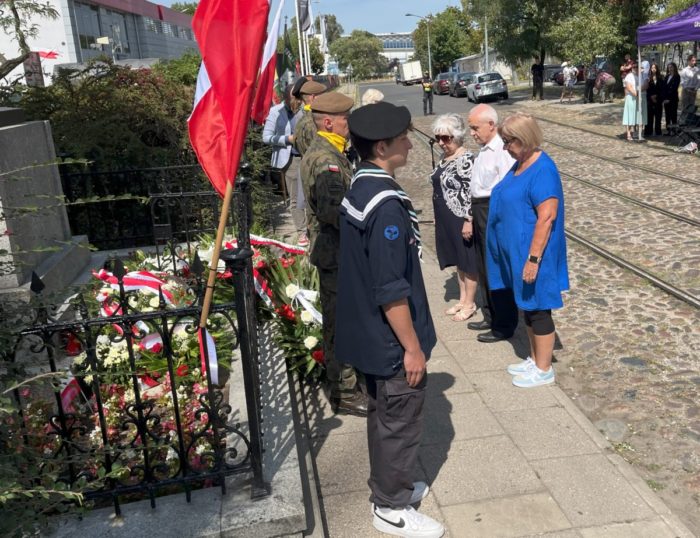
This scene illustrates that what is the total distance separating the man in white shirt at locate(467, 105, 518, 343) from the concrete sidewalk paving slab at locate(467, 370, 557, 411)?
0.64 metres

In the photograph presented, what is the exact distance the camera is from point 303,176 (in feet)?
14.6

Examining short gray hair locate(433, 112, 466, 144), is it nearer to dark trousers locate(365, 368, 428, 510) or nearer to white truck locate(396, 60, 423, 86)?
dark trousers locate(365, 368, 428, 510)

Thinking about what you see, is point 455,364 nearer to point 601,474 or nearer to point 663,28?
point 601,474

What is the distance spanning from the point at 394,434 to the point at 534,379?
1.88 m

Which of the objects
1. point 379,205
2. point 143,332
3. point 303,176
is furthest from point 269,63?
point 379,205

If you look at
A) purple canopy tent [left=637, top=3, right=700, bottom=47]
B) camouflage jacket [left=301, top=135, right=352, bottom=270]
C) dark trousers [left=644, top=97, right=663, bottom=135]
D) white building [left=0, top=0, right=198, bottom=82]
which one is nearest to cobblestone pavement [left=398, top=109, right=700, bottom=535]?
camouflage jacket [left=301, top=135, right=352, bottom=270]

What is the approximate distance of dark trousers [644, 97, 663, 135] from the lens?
16844 millimetres

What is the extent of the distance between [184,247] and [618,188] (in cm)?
735

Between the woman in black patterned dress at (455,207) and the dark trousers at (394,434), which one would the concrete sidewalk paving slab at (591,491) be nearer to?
the dark trousers at (394,434)

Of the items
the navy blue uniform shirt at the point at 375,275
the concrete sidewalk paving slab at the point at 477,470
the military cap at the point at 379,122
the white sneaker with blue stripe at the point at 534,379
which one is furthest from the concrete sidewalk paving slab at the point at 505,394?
the military cap at the point at 379,122

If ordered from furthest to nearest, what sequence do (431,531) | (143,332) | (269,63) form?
1. (269,63)
2. (143,332)
3. (431,531)

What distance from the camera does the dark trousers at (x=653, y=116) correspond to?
55.3 feet

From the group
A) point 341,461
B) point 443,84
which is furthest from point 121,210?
point 443,84

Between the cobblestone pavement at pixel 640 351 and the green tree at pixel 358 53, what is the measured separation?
4311 inches
